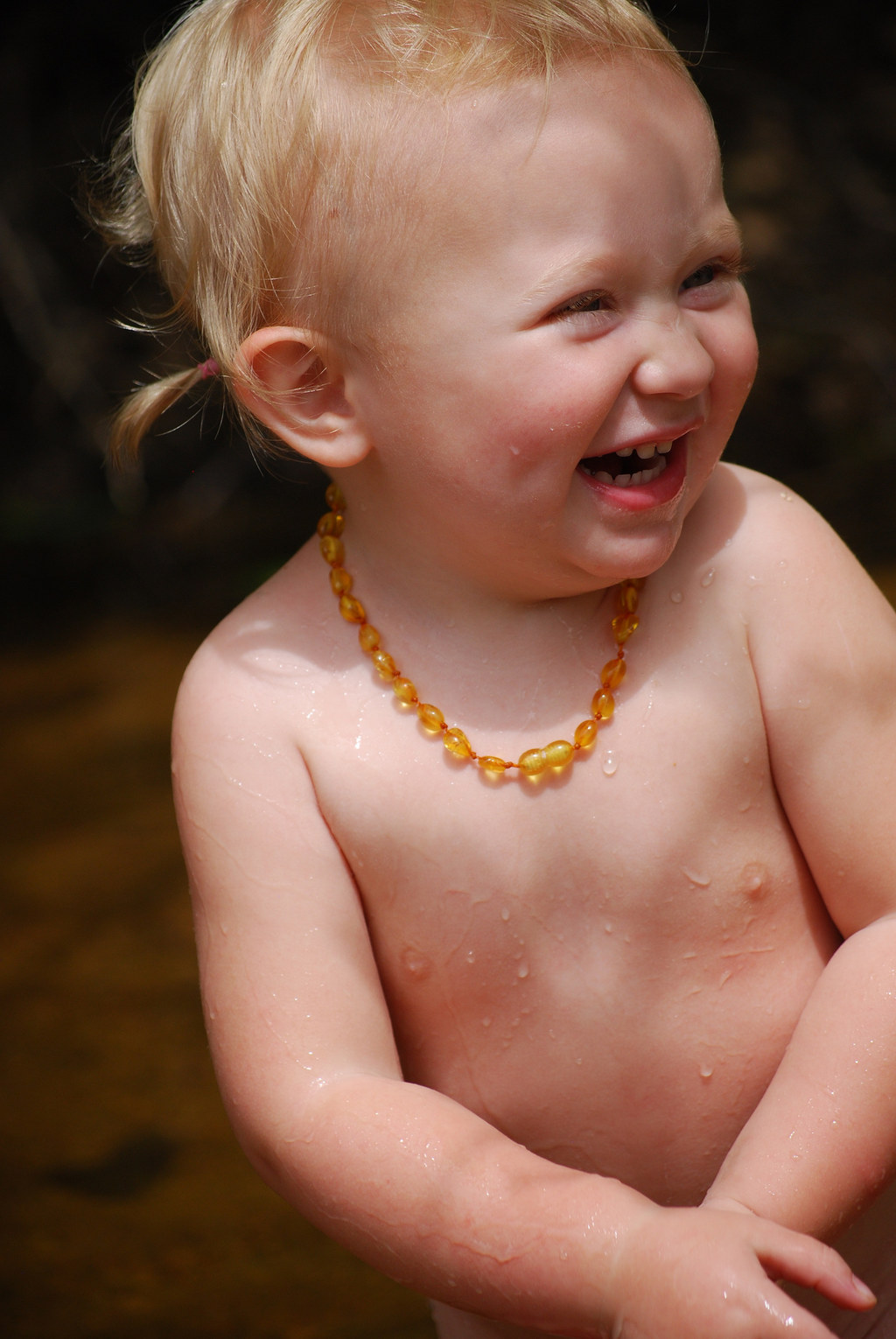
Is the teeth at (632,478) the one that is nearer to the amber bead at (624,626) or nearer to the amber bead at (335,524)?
the amber bead at (624,626)

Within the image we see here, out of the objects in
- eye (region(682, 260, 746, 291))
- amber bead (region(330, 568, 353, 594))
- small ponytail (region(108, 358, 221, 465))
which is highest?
eye (region(682, 260, 746, 291))

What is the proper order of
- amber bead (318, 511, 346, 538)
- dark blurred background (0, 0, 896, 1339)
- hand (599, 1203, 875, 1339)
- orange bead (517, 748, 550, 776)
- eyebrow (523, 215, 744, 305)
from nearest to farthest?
hand (599, 1203, 875, 1339), eyebrow (523, 215, 744, 305), orange bead (517, 748, 550, 776), amber bead (318, 511, 346, 538), dark blurred background (0, 0, 896, 1339)

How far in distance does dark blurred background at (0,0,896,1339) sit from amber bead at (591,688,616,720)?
2.39ft

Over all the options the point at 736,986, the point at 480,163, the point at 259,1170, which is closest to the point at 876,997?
the point at 736,986

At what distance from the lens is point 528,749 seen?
0.94m

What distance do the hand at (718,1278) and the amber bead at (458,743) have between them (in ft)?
1.00

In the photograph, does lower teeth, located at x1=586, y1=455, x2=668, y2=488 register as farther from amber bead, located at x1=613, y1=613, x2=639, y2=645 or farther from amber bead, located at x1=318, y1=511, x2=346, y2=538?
amber bead, located at x1=318, y1=511, x2=346, y2=538

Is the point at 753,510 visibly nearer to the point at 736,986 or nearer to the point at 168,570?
the point at 736,986

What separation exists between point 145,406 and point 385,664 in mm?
247

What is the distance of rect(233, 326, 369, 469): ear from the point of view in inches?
36.5

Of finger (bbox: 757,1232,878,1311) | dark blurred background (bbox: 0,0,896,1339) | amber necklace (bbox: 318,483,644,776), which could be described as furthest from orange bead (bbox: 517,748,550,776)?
dark blurred background (bbox: 0,0,896,1339)

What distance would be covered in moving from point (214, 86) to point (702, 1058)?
0.70 m

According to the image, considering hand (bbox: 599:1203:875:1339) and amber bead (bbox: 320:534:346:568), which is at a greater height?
amber bead (bbox: 320:534:346:568)

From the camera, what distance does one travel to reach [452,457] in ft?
2.90
